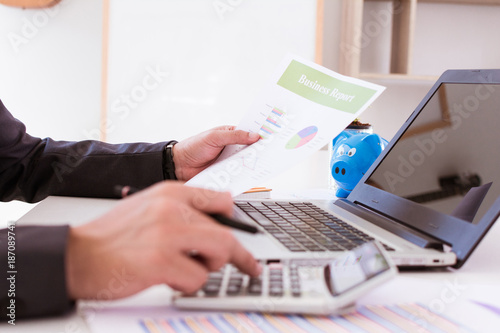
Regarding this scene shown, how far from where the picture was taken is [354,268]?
1.56ft

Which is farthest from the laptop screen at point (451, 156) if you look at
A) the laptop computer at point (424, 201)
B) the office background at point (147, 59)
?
the office background at point (147, 59)

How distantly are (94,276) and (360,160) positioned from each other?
2.19 ft

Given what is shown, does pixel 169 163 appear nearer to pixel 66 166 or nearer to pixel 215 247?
pixel 66 166

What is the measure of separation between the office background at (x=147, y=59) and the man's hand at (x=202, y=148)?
120cm

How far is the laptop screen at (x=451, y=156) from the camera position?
0.68m

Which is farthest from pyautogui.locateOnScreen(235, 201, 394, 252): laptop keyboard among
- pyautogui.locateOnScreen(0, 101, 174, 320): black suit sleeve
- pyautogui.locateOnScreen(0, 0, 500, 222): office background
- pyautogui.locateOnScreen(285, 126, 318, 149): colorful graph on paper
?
pyautogui.locateOnScreen(0, 0, 500, 222): office background

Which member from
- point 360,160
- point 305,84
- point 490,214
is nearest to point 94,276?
point 490,214

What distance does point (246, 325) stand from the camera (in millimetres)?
409

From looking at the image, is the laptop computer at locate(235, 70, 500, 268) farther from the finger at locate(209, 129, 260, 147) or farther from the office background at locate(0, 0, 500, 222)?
the office background at locate(0, 0, 500, 222)

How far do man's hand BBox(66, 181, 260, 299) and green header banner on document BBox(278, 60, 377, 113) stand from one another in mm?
451

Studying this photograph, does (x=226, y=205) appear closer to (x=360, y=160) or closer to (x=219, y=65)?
(x=360, y=160)

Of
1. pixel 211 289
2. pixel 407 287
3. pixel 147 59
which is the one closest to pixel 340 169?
pixel 407 287

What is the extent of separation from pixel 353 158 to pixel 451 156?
0.24 meters

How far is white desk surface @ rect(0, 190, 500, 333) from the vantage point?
16.3 inches
